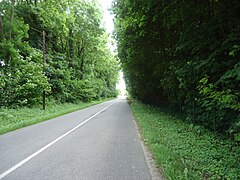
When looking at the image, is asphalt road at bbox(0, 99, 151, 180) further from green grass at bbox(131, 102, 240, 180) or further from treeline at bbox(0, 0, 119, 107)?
treeline at bbox(0, 0, 119, 107)

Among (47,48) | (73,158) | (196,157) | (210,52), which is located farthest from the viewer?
(47,48)

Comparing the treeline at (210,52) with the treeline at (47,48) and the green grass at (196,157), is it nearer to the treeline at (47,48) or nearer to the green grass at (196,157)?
the green grass at (196,157)

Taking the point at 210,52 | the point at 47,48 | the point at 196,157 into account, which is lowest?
the point at 196,157

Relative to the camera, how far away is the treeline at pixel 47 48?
15385 millimetres

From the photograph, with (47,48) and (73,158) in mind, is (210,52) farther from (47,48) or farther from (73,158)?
(47,48)

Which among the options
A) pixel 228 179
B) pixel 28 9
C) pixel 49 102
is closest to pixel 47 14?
pixel 28 9

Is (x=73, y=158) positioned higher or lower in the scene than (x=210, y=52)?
lower

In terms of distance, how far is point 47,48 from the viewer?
78.5 ft

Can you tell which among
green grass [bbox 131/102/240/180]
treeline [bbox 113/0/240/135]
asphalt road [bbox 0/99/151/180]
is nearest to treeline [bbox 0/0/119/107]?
asphalt road [bbox 0/99/151/180]

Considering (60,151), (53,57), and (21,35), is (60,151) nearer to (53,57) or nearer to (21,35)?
(21,35)

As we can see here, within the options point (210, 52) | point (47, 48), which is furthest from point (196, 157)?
point (47, 48)

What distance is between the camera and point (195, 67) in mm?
5434

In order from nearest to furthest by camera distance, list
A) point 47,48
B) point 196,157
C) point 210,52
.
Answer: point 196,157, point 210,52, point 47,48

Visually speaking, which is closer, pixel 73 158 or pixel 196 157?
pixel 196 157
